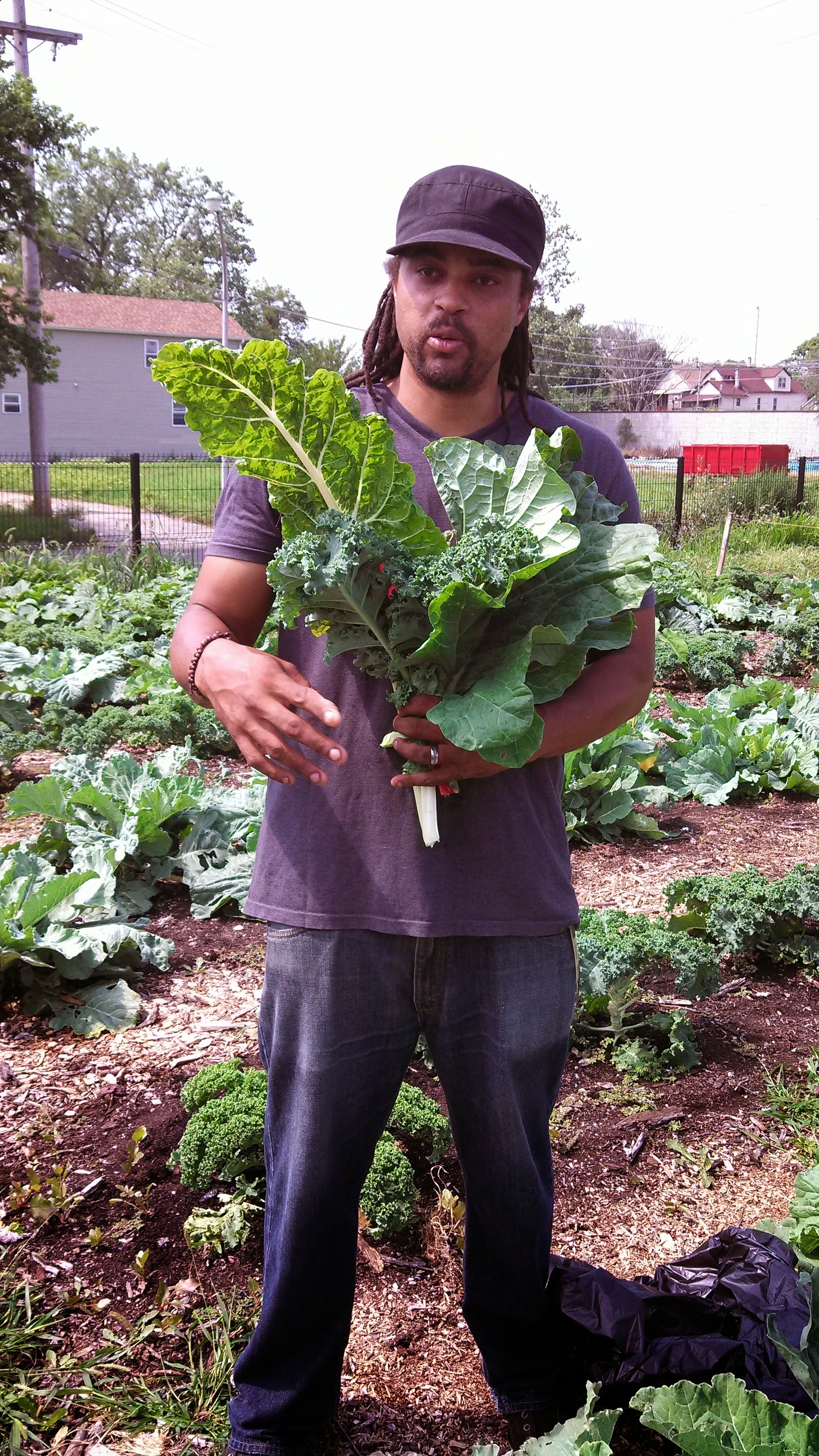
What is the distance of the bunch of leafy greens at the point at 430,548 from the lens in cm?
174

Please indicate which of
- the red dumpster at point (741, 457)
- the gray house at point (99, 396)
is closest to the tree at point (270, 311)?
the gray house at point (99, 396)

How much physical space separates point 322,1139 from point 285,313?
7037cm

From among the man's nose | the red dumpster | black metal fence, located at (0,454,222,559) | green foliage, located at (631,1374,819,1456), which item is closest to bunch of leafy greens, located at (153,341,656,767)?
the man's nose

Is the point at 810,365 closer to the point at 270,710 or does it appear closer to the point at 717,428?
the point at 717,428

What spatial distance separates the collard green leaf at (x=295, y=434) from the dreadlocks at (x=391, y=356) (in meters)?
0.38

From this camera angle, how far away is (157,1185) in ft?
9.87

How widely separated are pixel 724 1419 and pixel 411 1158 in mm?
1459

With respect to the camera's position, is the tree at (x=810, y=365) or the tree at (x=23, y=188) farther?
the tree at (x=810, y=365)

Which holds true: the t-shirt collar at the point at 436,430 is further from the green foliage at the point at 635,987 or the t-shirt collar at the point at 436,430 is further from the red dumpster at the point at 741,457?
the red dumpster at the point at 741,457

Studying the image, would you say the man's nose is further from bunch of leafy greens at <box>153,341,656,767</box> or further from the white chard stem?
the white chard stem

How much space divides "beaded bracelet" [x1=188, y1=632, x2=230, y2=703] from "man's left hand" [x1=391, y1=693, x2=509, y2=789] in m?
0.36

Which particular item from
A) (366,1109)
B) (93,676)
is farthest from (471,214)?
(93,676)

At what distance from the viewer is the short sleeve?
1.98 m

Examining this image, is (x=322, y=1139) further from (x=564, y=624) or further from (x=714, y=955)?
(x=714, y=955)
